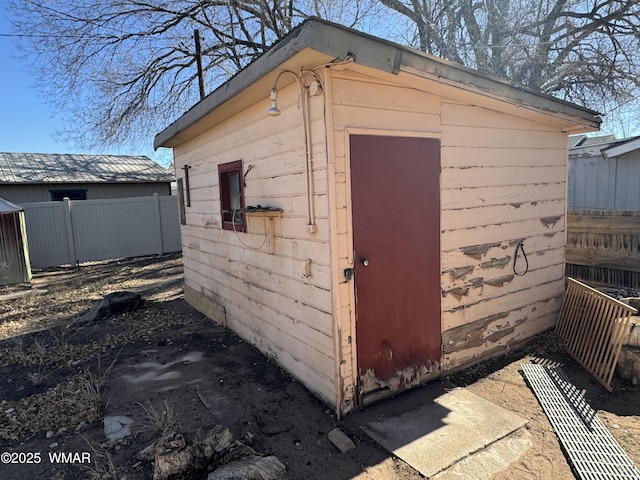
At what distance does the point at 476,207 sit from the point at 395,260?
3.80 ft

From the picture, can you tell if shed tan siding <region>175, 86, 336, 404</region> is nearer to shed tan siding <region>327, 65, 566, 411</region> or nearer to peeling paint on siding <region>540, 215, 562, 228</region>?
shed tan siding <region>327, 65, 566, 411</region>

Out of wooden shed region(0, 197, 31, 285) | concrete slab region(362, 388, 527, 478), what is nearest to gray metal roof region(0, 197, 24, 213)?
wooden shed region(0, 197, 31, 285)

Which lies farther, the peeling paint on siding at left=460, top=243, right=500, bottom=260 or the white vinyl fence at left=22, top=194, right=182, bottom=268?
the white vinyl fence at left=22, top=194, right=182, bottom=268

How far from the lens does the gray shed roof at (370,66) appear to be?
2.39 m

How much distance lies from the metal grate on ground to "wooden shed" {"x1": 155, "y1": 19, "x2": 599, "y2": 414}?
65 centimetres

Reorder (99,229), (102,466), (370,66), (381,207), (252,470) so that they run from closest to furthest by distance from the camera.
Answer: (252,470), (102,466), (370,66), (381,207), (99,229)

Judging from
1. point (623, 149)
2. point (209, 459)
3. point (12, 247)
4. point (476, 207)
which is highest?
point (623, 149)

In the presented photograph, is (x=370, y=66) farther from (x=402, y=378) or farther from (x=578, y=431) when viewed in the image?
(x=578, y=431)

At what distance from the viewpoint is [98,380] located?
3.69 metres

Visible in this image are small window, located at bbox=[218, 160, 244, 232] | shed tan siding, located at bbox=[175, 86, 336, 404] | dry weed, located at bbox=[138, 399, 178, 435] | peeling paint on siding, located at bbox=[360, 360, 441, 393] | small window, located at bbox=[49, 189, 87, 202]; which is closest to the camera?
dry weed, located at bbox=[138, 399, 178, 435]

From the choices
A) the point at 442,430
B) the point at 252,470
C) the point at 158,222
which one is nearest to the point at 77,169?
the point at 158,222

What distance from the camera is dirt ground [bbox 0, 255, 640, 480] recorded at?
2.49 metres

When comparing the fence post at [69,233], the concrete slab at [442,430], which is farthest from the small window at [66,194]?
the concrete slab at [442,430]

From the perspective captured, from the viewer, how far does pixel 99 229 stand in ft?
36.8
